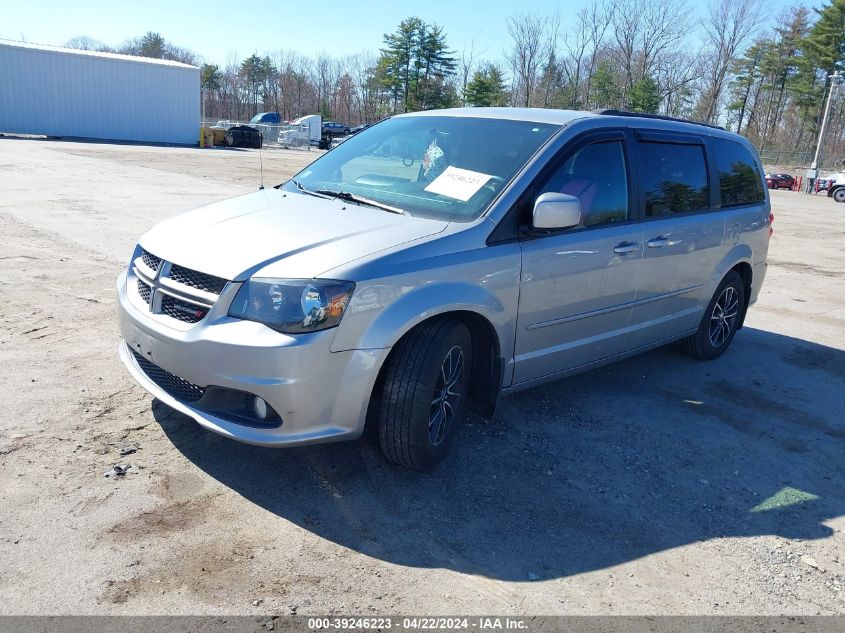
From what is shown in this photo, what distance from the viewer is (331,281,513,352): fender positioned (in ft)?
10.8

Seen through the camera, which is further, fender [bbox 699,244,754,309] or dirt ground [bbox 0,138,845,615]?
fender [bbox 699,244,754,309]

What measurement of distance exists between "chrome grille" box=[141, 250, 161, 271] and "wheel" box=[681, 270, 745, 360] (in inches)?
172

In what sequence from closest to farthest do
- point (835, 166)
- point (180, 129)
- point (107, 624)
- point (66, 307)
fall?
point (107, 624), point (66, 307), point (180, 129), point (835, 166)

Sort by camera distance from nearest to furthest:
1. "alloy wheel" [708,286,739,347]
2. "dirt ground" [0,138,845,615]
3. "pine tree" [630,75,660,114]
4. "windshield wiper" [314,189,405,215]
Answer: "dirt ground" [0,138,845,615] < "windshield wiper" [314,189,405,215] < "alloy wheel" [708,286,739,347] < "pine tree" [630,75,660,114]

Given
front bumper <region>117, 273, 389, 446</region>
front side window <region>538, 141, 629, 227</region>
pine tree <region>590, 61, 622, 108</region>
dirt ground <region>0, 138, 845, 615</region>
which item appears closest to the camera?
dirt ground <region>0, 138, 845, 615</region>

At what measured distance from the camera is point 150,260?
3869 mm

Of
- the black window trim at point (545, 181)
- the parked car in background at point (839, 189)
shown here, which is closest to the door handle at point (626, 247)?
the black window trim at point (545, 181)

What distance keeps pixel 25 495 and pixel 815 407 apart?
5285mm

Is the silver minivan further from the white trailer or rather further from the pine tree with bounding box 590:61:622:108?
the pine tree with bounding box 590:61:622:108

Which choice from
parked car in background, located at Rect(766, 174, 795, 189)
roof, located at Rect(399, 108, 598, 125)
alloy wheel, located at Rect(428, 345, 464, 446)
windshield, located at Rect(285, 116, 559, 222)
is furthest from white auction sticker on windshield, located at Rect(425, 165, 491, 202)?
parked car in background, located at Rect(766, 174, 795, 189)

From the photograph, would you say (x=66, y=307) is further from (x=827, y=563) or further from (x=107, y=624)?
(x=827, y=563)

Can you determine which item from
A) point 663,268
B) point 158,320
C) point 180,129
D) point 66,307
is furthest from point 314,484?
point 180,129

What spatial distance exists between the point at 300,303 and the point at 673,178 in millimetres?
3283

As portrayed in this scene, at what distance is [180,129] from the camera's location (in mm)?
45719
